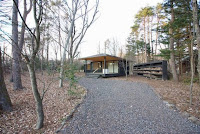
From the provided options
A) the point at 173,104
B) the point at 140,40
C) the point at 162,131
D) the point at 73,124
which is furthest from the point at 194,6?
the point at 140,40

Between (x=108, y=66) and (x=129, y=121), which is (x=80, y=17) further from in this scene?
(x=108, y=66)

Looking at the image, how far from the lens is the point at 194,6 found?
9.34ft

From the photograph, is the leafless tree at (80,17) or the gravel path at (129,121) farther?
the leafless tree at (80,17)

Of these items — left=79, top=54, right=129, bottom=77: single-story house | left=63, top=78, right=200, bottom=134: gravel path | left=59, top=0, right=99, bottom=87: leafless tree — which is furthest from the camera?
left=79, top=54, right=129, bottom=77: single-story house

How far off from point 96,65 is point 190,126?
41.7 feet

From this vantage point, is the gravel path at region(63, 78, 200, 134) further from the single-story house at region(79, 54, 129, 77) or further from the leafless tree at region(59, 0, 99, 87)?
the single-story house at region(79, 54, 129, 77)

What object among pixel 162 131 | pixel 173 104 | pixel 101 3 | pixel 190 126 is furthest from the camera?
pixel 101 3

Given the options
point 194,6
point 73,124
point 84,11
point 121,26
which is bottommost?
point 73,124

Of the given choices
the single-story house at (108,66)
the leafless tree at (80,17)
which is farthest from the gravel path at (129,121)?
the single-story house at (108,66)

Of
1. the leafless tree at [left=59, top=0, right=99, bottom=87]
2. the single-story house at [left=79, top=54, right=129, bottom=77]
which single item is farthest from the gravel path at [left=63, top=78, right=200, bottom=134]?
the single-story house at [left=79, top=54, right=129, bottom=77]

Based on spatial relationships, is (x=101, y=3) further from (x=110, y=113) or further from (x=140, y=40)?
(x=140, y=40)

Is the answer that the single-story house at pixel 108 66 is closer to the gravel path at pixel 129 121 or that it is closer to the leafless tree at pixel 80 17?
the leafless tree at pixel 80 17

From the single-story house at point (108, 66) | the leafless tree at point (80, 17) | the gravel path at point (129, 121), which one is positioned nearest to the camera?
the gravel path at point (129, 121)

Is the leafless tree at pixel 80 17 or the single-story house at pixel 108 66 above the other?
the leafless tree at pixel 80 17
